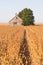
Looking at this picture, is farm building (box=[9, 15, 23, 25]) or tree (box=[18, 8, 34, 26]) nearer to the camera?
tree (box=[18, 8, 34, 26])

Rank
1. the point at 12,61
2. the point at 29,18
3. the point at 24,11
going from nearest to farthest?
the point at 12,61, the point at 29,18, the point at 24,11

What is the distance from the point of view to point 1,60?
9188 millimetres

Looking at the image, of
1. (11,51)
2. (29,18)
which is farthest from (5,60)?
(29,18)

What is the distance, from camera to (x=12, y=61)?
8.99 m

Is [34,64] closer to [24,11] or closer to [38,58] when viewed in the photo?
[38,58]

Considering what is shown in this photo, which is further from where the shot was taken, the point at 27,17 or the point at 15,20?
the point at 15,20

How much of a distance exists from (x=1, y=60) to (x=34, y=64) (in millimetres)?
1224

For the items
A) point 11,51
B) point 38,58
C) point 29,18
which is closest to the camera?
point 38,58

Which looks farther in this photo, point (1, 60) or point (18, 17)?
point (18, 17)

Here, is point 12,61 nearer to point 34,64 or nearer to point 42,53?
point 34,64

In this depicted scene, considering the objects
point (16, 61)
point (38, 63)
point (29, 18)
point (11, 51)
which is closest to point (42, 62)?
point (38, 63)

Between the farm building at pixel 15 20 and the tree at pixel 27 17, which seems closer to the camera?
the tree at pixel 27 17

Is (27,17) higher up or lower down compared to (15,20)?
higher up

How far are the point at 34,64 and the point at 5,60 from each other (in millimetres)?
1120
